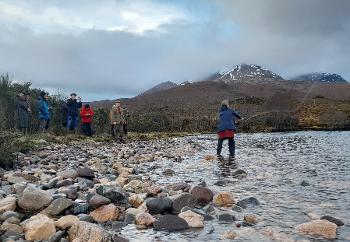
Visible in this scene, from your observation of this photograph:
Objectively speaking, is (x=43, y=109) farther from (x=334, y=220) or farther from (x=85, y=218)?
(x=334, y=220)

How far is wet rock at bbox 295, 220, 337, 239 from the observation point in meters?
6.72

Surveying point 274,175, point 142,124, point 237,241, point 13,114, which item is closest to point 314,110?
point 142,124

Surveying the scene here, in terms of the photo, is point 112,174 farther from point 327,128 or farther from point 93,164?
point 327,128

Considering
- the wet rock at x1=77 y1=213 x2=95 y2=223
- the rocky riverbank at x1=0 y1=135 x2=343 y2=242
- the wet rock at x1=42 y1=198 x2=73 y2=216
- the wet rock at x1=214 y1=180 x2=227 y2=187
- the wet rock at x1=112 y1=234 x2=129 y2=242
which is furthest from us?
the wet rock at x1=214 y1=180 x2=227 y2=187

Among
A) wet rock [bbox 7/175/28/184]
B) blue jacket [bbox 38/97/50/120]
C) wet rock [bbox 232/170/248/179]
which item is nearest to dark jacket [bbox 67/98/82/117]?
blue jacket [bbox 38/97/50/120]

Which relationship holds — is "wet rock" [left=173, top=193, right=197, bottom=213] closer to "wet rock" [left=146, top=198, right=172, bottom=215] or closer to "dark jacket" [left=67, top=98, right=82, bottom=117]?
"wet rock" [left=146, top=198, right=172, bottom=215]

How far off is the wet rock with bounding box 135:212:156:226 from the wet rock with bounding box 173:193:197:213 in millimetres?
727

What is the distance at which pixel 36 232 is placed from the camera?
245 inches

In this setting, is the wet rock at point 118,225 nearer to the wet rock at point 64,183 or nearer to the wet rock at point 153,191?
the wet rock at point 153,191

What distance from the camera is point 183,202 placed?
7.99m

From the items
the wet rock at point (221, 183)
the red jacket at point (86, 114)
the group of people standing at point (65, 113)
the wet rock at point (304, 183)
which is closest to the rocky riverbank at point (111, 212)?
the wet rock at point (221, 183)

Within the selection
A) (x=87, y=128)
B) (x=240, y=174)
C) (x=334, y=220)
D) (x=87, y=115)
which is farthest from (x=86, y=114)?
(x=334, y=220)

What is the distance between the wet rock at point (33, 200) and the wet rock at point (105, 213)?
2.77 ft

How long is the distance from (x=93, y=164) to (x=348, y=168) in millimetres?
7485
